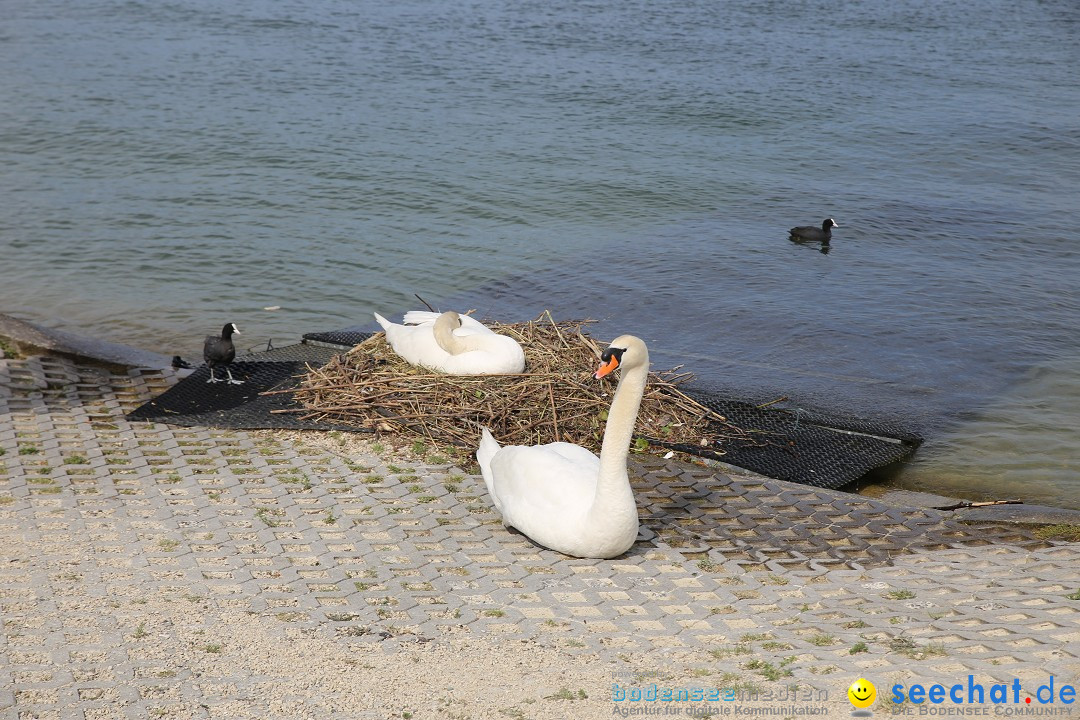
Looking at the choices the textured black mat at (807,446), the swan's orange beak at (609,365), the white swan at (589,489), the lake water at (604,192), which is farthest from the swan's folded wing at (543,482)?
the lake water at (604,192)

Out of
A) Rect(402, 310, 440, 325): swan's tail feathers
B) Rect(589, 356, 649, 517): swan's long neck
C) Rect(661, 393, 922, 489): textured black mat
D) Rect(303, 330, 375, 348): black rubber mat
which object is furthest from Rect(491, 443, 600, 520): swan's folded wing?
Rect(303, 330, 375, 348): black rubber mat

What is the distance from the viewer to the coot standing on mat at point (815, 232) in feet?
54.3

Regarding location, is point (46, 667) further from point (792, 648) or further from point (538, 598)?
point (792, 648)

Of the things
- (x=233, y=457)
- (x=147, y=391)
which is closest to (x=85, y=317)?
(x=147, y=391)

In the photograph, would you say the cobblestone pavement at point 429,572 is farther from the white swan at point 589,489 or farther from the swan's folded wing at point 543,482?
the swan's folded wing at point 543,482

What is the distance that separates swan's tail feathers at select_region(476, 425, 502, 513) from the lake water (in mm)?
3686

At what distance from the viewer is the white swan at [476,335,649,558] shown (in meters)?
6.43

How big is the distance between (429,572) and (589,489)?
106 centimetres

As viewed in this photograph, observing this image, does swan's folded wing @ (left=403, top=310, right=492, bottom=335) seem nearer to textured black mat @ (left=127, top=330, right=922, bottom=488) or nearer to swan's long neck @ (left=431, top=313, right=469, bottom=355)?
swan's long neck @ (left=431, top=313, right=469, bottom=355)

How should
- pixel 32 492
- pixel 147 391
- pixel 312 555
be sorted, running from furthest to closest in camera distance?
pixel 147 391 < pixel 32 492 < pixel 312 555

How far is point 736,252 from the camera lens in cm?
1630

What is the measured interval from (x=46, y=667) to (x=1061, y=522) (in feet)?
21.0

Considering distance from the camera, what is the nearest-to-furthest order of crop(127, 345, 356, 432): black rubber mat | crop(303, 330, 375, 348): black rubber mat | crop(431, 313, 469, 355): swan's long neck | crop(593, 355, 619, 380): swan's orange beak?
crop(593, 355, 619, 380): swan's orange beak, crop(127, 345, 356, 432): black rubber mat, crop(431, 313, 469, 355): swan's long neck, crop(303, 330, 375, 348): black rubber mat

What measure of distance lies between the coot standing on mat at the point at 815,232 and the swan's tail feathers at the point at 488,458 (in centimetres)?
1010
